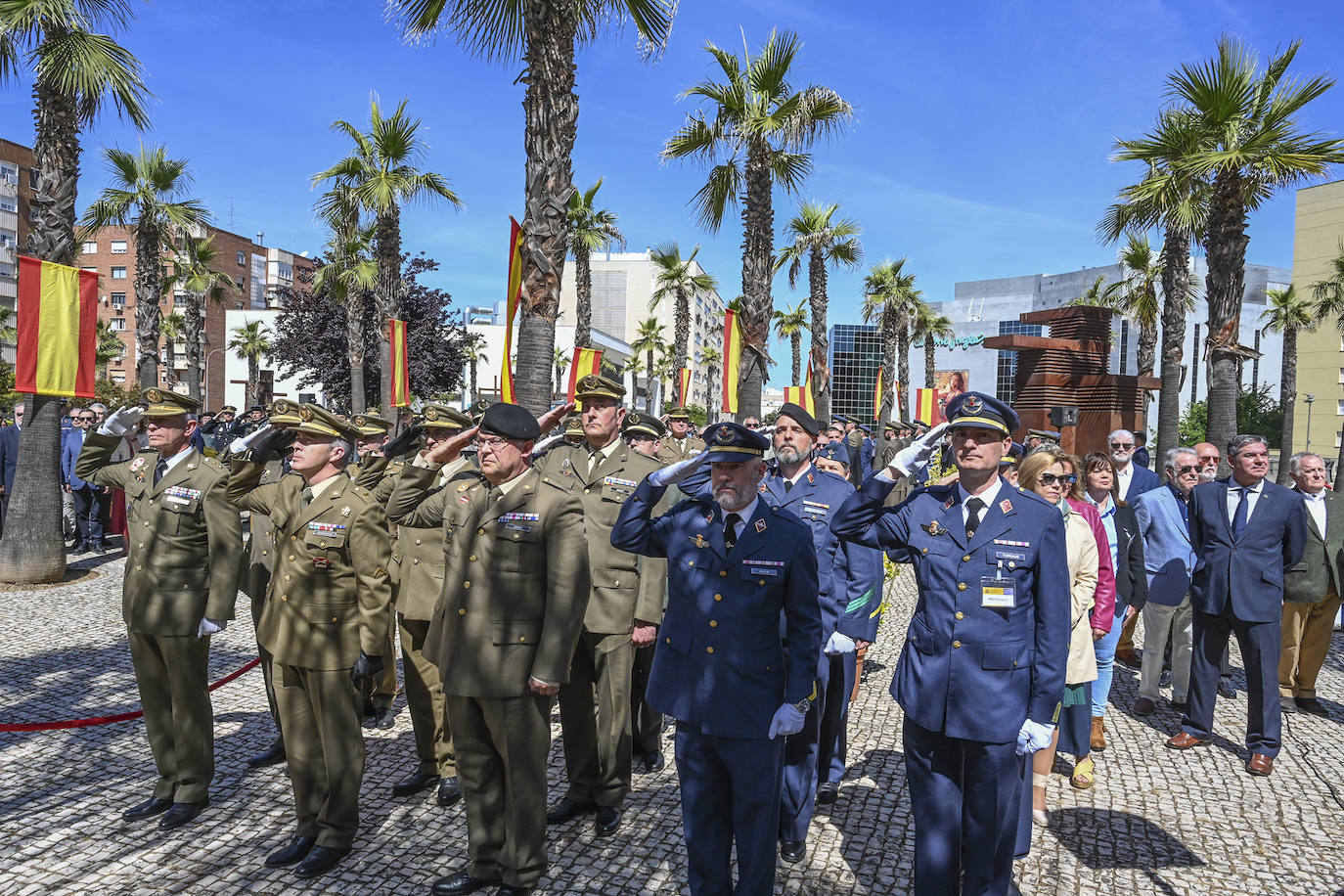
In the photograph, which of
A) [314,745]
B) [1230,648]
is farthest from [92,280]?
[1230,648]

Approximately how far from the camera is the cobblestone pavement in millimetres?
4074

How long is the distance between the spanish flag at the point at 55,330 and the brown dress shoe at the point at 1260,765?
1132 centimetres

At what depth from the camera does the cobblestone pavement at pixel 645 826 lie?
13.4 ft

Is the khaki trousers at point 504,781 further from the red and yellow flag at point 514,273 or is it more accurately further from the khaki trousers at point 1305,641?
the khaki trousers at point 1305,641

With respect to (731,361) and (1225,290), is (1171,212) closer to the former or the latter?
(1225,290)

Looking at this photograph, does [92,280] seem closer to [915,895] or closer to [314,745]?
[314,745]

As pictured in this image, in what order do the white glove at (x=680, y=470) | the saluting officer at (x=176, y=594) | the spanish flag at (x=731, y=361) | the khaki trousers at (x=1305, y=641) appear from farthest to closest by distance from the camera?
the spanish flag at (x=731, y=361) → the khaki trousers at (x=1305, y=641) → the saluting officer at (x=176, y=594) → the white glove at (x=680, y=470)

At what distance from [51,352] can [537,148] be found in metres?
5.89

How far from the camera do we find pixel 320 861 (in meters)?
4.06

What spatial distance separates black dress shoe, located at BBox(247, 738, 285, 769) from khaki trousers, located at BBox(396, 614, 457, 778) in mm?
939

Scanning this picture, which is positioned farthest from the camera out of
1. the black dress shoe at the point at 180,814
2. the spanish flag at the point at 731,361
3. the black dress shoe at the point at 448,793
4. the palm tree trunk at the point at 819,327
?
the palm tree trunk at the point at 819,327

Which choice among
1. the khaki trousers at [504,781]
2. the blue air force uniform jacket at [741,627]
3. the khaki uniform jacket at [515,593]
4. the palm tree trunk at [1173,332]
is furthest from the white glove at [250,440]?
the palm tree trunk at [1173,332]

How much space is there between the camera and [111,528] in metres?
A: 14.8

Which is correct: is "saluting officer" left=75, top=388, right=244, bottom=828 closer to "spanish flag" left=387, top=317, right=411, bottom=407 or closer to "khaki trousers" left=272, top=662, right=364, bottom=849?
"khaki trousers" left=272, top=662, right=364, bottom=849
